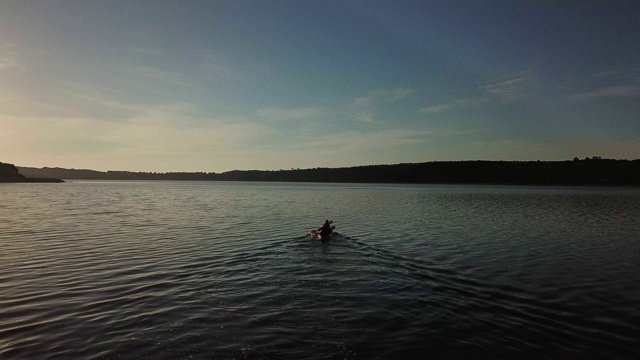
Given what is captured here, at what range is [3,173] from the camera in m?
194

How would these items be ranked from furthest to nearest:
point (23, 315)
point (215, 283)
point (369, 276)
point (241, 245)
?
point (241, 245) < point (369, 276) < point (215, 283) < point (23, 315)

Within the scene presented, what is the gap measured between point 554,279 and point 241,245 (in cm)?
1974

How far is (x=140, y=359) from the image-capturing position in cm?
934

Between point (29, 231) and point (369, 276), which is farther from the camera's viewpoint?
point (29, 231)

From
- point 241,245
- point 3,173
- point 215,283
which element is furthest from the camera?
point 3,173

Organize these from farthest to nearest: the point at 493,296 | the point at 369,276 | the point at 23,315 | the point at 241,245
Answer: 1. the point at 241,245
2. the point at 369,276
3. the point at 493,296
4. the point at 23,315

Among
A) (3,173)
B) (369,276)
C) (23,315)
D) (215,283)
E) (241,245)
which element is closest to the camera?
(23,315)

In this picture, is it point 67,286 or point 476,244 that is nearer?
point 67,286

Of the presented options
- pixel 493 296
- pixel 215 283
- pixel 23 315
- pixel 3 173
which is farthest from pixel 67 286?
pixel 3 173

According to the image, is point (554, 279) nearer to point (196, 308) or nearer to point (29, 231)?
point (196, 308)

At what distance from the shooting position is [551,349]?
1059cm

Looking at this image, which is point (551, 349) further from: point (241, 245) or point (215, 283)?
point (241, 245)

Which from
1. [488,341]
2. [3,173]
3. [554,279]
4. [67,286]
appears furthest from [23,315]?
[3,173]

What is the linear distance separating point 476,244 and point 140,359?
25.5 meters
